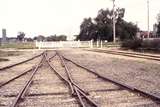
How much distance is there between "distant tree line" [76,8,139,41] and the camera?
105 m

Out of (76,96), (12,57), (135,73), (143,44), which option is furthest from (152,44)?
(76,96)

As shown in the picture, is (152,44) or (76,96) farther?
(152,44)

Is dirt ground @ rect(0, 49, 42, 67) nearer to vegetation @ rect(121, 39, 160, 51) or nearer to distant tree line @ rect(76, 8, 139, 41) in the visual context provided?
vegetation @ rect(121, 39, 160, 51)

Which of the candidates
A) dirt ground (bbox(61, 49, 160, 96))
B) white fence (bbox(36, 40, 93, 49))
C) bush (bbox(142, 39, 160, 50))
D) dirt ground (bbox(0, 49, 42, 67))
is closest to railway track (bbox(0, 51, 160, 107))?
dirt ground (bbox(61, 49, 160, 96))

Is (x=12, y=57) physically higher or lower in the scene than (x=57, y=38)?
lower

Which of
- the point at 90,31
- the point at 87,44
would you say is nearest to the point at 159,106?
the point at 87,44

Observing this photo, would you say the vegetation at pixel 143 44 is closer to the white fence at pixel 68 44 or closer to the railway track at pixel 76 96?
the white fence at pixel 68 44

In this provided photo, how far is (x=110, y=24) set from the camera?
106 metres

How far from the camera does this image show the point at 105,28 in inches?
4077

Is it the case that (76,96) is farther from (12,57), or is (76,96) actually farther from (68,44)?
(68,44)

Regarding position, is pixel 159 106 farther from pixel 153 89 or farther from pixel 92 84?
pixel 92 84

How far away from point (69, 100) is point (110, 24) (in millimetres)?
97408

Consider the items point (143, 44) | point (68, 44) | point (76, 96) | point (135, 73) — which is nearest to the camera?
point (76, 96)

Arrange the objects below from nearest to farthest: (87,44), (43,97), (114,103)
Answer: (114,103) → (43,97) → (87,44)
